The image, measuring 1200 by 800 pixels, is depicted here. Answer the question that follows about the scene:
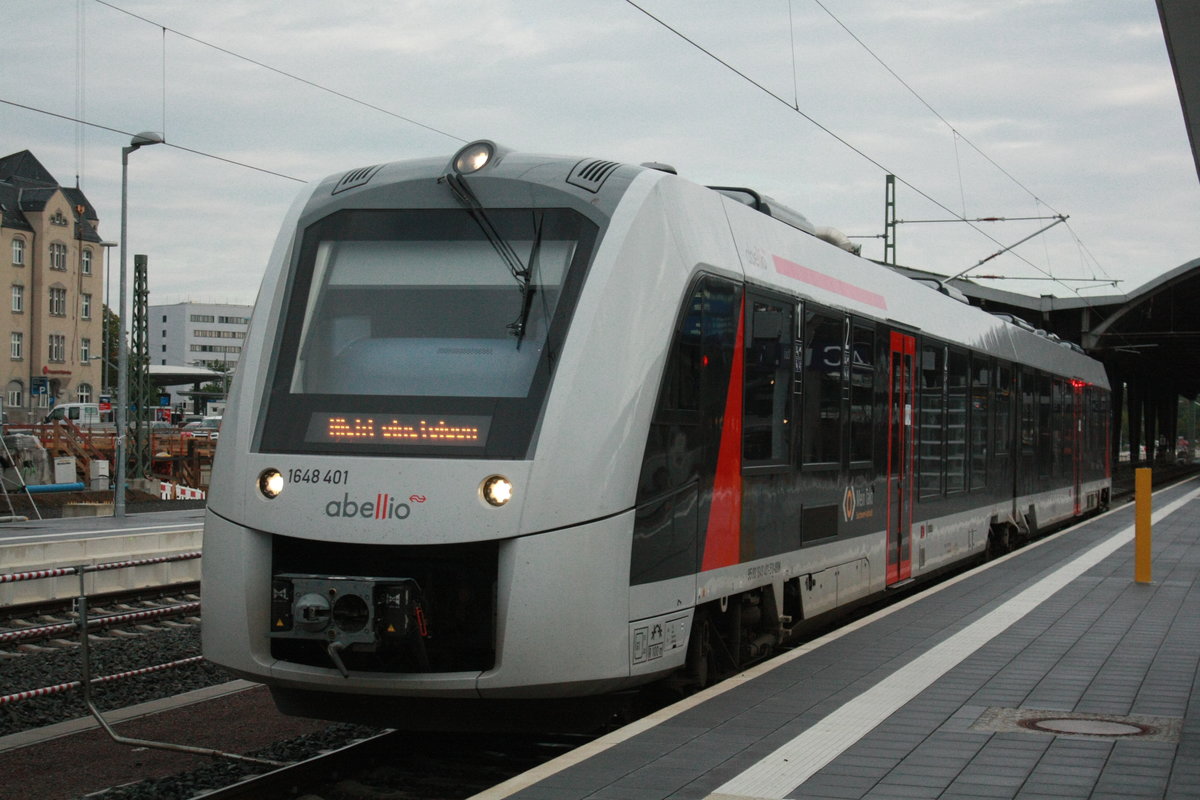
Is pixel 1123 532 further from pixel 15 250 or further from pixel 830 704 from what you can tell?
pixel 15 250

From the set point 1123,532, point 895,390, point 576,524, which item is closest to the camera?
point 576,524

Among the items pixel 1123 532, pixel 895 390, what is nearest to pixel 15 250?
pixel 1123 532

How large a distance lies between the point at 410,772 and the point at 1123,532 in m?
16.7

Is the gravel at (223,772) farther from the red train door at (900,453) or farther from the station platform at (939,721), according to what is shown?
the red train door at (900,453)

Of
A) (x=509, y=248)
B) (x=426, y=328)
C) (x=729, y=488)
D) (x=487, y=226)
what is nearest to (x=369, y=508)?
(x=426, y=328)

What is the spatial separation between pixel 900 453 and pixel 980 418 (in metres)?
4.30

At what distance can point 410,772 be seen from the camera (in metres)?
7.61

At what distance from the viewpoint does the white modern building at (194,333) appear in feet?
537

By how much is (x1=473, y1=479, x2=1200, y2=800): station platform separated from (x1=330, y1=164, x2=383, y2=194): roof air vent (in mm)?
3413

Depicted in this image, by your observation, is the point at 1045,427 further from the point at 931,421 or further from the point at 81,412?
the point at 81,412

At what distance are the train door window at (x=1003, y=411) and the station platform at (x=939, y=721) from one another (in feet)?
19.6

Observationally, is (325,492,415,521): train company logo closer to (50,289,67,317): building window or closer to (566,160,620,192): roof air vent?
(566,160,620,192): roof air vent

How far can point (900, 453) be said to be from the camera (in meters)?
12.6

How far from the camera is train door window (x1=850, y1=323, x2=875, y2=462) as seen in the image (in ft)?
36.5
